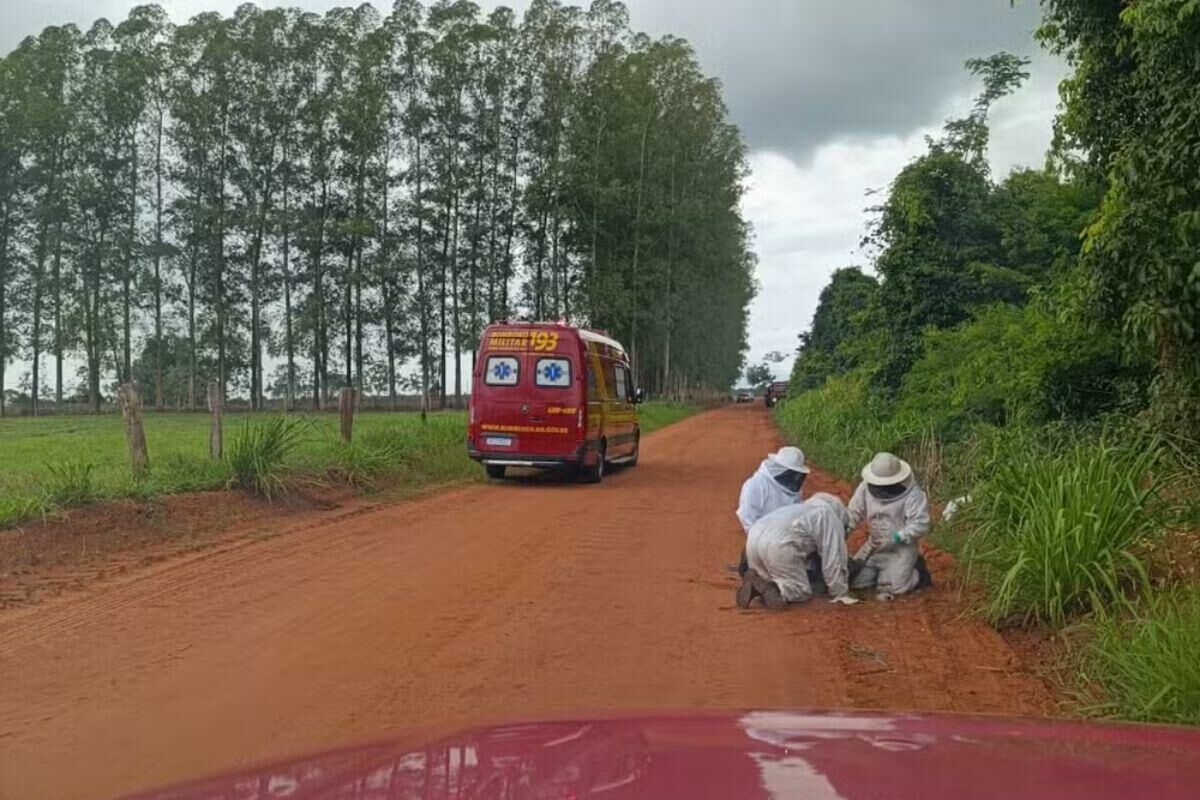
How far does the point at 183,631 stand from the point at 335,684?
5.45 ft

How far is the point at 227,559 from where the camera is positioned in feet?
30.3

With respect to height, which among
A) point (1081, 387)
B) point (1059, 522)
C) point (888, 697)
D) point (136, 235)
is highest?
point (136, 235)

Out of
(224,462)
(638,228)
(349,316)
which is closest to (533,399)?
(224,462)

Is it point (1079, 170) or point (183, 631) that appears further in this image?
point (1079, 170)

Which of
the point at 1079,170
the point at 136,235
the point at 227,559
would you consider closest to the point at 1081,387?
the point at 1079,170

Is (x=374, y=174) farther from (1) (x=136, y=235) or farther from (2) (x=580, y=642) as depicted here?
(2) (x=580, y=642)

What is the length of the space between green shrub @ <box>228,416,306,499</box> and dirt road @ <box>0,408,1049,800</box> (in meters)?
2.51

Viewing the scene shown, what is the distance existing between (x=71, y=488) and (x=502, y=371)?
7756mm

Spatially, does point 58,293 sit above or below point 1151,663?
above

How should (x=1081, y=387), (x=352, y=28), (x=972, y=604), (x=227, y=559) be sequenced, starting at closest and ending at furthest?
1. (x=972, y=604)
2. (x=227, y=559)
3. (x=1081, y=387)
4. (x=352, y=28)

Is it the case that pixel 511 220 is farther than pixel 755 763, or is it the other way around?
pixel 511 220

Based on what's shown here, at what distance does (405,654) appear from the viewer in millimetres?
6168

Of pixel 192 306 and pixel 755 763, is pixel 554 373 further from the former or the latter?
pixel 192 306

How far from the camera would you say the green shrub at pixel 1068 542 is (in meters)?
6.32
